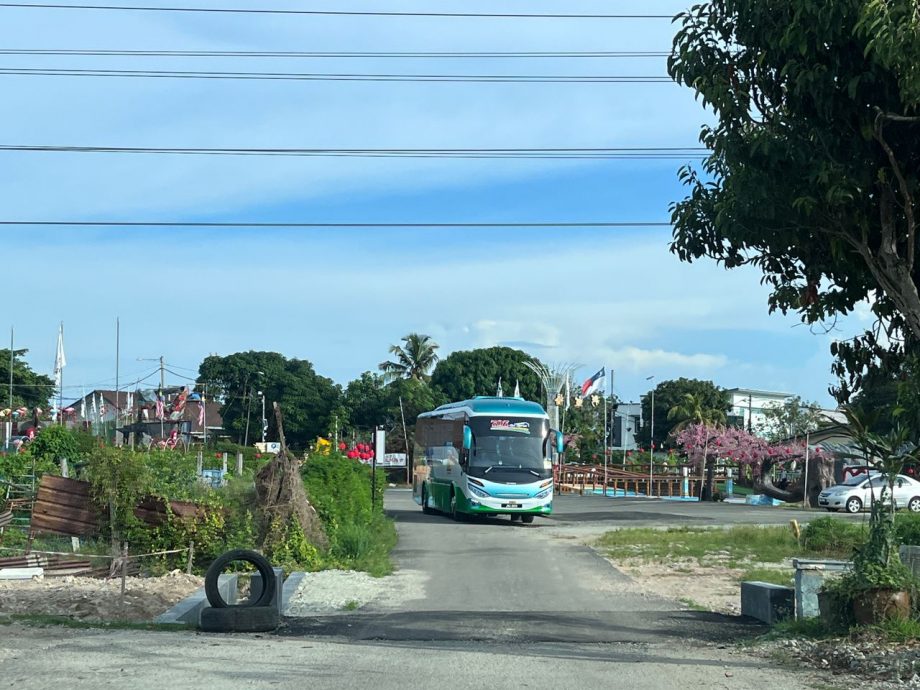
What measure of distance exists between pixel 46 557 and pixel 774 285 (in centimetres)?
1510

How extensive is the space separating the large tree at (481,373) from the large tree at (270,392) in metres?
8.87

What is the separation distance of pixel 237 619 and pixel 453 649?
2.58 meters

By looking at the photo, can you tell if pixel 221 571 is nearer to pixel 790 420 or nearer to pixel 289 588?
pixel 289 588

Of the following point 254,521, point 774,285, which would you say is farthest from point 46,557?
point 774,285

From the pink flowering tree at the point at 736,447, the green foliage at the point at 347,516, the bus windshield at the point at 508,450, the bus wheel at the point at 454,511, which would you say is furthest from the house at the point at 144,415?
the pink flowering tree at the point at 736,447

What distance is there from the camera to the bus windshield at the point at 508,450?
32.1 m

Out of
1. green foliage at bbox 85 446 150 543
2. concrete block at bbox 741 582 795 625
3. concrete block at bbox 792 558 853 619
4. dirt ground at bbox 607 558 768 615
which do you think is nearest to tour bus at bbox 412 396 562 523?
dirt ground at bbox 607 558 768 615

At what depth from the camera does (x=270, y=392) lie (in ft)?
311

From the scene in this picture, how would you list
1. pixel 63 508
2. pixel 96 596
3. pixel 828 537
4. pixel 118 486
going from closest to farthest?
pixel 96 596, pixel 118 486, pixel 63 508, pixel 828 537

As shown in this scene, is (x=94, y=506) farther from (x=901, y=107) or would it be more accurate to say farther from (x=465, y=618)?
(x=901, y=107)

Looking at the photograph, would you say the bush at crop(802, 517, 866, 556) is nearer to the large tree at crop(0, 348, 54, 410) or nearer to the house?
the house

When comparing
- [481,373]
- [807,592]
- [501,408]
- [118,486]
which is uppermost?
[481,373]

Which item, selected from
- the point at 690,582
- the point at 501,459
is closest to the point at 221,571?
the point at 690,582

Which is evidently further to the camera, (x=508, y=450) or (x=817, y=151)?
(x=508, y=450)
